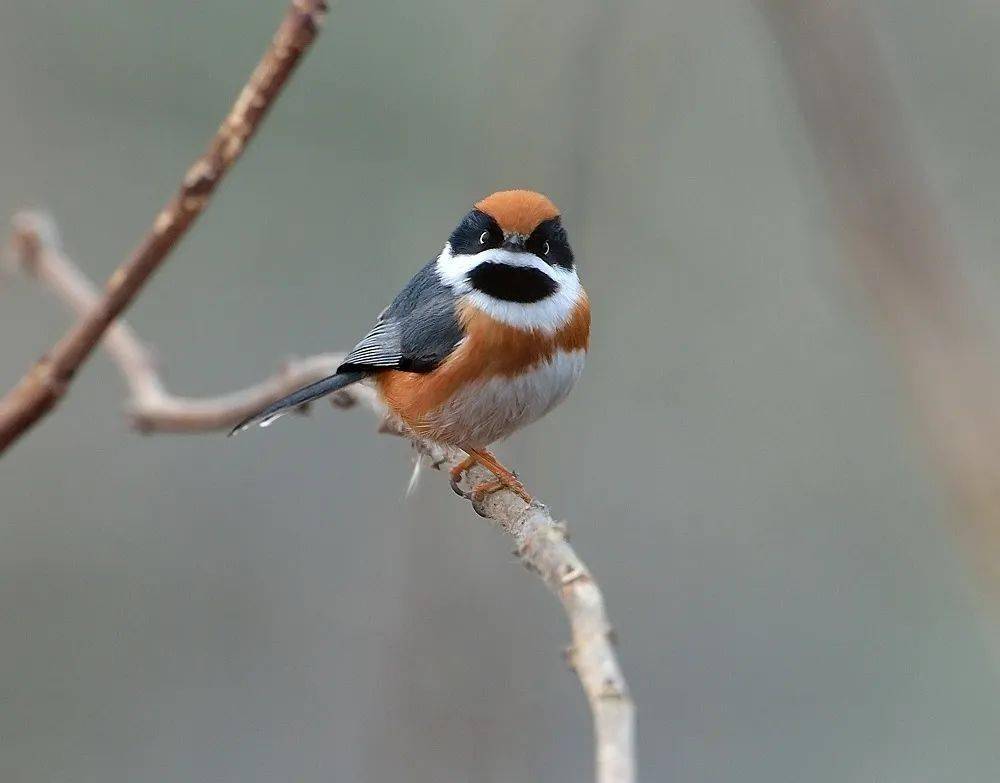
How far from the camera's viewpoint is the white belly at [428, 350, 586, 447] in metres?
3.06

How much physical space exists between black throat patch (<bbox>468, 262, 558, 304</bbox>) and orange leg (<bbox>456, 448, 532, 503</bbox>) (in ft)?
1.55

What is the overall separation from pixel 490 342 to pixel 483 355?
4 cm

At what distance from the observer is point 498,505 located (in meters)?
2.66

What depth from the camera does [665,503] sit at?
5594 millimetres

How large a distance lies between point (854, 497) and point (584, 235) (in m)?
2.52

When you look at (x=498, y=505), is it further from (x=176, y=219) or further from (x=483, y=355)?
(x=176, y=219)

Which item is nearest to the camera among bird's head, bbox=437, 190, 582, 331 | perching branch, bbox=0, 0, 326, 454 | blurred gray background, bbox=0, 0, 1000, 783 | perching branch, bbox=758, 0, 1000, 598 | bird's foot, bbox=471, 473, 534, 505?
perching branch, bbox=758, 0, 1000, 598

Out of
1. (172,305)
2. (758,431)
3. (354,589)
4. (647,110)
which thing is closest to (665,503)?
(758,431)

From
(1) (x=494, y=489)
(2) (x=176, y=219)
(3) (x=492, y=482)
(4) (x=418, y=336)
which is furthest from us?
(4) (x=418, y=336)

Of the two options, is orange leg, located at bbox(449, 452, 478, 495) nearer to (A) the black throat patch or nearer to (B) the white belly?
(B) the white belly

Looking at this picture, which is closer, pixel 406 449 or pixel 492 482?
pixel 492 482

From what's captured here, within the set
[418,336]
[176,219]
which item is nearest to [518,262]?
[418,336]

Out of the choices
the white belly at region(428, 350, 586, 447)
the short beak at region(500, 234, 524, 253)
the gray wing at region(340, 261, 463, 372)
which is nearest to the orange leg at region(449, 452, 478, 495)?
the white belly at region(428, 350, 586, 447)

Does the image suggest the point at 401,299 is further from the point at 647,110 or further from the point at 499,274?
the point at 647,110
